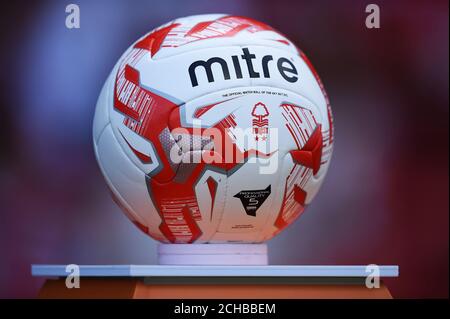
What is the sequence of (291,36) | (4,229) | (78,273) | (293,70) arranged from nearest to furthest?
(78,273) < (293,70) < (4,229) < (291,36)

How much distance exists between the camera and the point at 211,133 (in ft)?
8.34

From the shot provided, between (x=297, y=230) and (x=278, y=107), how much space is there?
2.24 m

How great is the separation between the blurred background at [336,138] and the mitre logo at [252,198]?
207 cm

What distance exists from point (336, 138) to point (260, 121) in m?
2.37

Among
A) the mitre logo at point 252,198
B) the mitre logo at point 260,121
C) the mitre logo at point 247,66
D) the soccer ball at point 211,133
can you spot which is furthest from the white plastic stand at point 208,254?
the mitre logo at point 247,66

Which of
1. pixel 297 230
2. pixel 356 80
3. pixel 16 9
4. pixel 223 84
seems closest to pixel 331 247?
pixel 297 230

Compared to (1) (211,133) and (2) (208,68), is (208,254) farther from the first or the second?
(2) (208,68)

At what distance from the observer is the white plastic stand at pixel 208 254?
2.70 meters

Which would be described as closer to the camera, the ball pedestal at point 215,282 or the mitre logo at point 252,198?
the ball pedestal at point 215,282

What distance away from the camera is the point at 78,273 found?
8.14 ft

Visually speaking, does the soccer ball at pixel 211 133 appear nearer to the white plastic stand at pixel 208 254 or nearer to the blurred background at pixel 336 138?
the white plastic stand at pixel 208 254

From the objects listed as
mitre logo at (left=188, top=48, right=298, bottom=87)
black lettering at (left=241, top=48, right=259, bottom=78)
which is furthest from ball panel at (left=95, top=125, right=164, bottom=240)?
black lettering at (left=241, top=48, right=259, bottom=78)

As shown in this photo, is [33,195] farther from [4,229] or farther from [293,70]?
[293,70]

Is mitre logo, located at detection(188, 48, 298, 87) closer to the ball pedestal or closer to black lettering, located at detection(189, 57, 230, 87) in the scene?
black lettering, located at detection(189, 57, 230, 87)
